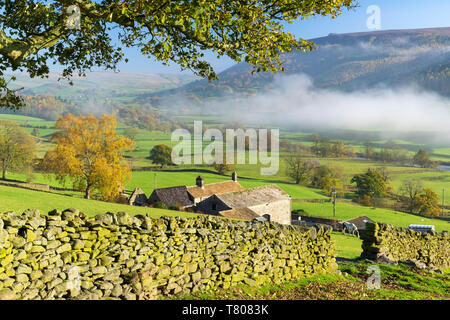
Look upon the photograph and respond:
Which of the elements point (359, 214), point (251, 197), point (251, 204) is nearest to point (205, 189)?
point (251, 197)

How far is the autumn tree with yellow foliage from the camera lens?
47500 mm

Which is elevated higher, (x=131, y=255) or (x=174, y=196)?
(x=131, y=255)

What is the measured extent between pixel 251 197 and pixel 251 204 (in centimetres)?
285

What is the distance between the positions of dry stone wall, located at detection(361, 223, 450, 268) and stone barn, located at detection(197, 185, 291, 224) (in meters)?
30.2

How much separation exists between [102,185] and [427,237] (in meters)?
38.7

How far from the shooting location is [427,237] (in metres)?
21.0

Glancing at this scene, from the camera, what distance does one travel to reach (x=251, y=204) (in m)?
57.0

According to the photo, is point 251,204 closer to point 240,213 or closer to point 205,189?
point 240,213

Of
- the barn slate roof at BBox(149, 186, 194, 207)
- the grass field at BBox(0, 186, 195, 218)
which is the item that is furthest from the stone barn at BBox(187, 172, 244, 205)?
the grass field at BBox(0, 186, 195, 218)

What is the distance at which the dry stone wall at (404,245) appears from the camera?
17.9m

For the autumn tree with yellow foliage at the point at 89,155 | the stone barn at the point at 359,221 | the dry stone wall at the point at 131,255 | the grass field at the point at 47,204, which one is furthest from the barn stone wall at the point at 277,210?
the dry stone wall at the point at 131,255

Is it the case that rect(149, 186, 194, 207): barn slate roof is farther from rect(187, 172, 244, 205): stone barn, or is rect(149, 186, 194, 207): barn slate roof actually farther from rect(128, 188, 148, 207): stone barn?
rect(128, 188, 148, 207): stone barn
